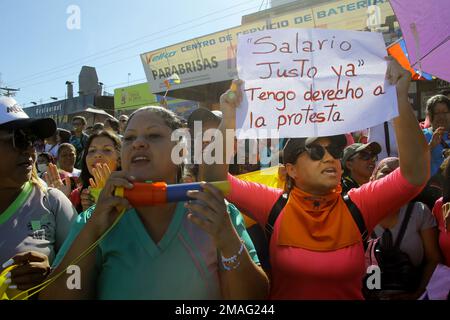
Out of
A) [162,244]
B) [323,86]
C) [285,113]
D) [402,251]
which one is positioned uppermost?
[323,86]

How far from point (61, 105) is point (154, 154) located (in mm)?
30146

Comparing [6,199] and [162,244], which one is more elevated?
[6,199]

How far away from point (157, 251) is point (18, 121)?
3.47ft

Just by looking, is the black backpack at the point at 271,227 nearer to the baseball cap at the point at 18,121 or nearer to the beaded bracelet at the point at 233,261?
the beaded bracelet at the point at 233,261

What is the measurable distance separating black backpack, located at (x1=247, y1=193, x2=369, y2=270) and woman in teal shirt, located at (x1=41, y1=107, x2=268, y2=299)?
400mm

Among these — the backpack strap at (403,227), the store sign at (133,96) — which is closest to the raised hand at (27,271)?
the backpack strap at (403,227)

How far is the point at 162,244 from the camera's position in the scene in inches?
57.2

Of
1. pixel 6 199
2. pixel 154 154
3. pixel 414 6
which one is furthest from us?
pixel 414 6

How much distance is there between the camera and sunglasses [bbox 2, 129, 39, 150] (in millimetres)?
1859

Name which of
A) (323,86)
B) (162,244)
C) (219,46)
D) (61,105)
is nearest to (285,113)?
(323,86)

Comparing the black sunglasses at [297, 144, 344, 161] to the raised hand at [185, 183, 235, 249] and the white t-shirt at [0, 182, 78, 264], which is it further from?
the white t-shirt at [0, 182, 78, 264]

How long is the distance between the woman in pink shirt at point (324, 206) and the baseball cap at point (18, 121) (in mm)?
915
